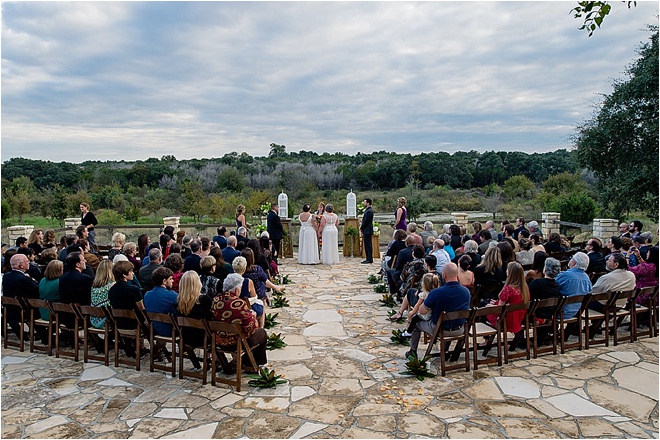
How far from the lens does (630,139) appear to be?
49.1ft

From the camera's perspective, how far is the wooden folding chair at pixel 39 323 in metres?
5.65

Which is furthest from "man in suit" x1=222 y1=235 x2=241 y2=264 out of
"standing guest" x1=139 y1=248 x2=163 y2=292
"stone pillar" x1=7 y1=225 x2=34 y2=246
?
"stone pillar" x1=7 y1=225 x2=34 y2=246

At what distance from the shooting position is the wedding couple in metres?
12.2

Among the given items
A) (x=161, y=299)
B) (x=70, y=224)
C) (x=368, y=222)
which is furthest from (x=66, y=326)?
(x=70, y=224)

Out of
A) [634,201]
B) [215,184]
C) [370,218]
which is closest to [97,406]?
[370,218]

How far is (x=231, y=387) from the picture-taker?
4730 millimetres

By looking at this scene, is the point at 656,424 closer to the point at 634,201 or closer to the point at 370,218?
the point at 370,218

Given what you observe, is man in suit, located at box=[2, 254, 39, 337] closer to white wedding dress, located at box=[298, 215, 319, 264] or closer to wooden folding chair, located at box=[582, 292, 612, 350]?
wooden folding chair, located at box=[582, 292, 612, 350]

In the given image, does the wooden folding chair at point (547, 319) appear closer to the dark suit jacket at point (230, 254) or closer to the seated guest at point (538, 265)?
the seated guest at point (538, 265)

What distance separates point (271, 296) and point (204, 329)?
404 cm

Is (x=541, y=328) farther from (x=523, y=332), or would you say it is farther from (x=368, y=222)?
(x=368, y=222)

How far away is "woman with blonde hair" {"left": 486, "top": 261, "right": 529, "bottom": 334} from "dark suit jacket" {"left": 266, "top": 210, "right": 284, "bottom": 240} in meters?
7.36

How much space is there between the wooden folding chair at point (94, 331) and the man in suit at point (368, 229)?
7.32 metres

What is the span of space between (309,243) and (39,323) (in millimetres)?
7146
